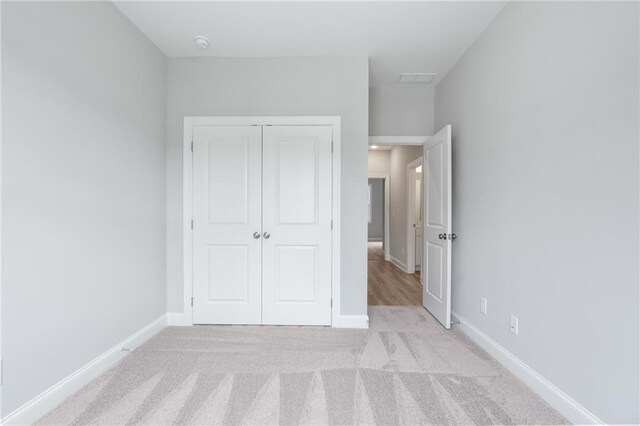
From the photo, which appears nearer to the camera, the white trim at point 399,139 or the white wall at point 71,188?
the white wall at point 71,188

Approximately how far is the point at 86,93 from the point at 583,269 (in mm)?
3014

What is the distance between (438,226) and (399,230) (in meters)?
2.98

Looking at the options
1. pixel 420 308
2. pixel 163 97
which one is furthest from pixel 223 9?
pixel 420 308

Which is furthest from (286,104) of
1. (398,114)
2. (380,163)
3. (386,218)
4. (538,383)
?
(386,218)

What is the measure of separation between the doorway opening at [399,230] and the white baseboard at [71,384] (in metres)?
2.44

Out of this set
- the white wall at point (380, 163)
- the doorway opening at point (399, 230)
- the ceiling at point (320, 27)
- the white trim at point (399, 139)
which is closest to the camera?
the ceiling at point (320, 27)

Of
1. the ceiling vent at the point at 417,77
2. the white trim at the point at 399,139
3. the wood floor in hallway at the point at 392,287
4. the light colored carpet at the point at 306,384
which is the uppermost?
the ceiling vent at the point at 417,77

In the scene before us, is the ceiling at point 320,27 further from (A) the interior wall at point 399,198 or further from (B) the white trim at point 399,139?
(A) the interior wall at point 399,198

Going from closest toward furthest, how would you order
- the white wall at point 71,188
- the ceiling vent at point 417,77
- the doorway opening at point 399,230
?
the white wall at point 71,188 < the ceiling vent at point 417,77 < the doorway opening at point 399,230

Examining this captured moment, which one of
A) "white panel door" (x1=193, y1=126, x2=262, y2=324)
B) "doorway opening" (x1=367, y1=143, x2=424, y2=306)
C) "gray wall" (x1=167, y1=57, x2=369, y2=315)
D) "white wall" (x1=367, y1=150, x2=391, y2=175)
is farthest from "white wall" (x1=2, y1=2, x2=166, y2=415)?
"white wall" (x1=367, y1=150, x2=391, y2=175)

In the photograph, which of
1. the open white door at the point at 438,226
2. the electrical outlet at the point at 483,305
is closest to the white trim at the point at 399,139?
the open white door at the point at 438,226

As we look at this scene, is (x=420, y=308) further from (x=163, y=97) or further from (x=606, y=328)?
(x=163, y=97)

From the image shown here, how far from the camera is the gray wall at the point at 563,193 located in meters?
1.21

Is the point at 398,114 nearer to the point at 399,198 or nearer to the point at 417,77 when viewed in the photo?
the point at 417,77
